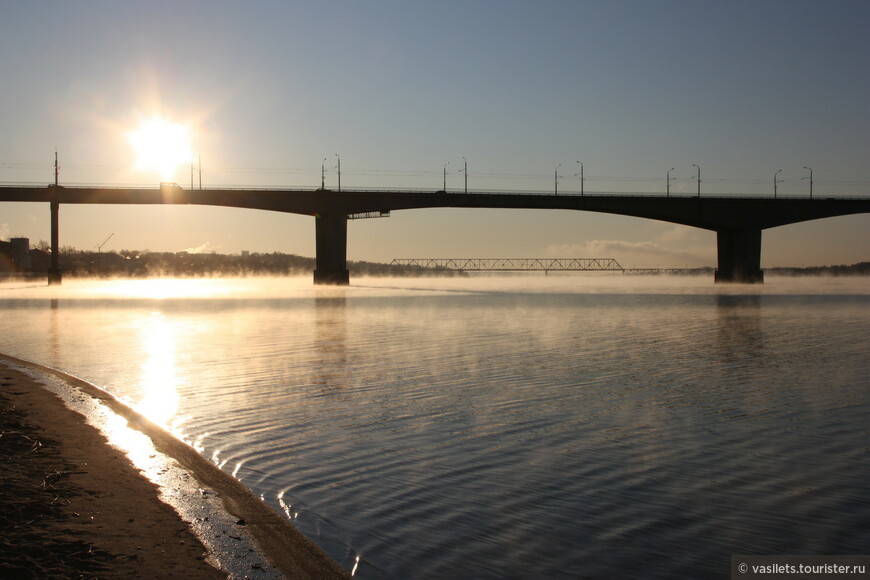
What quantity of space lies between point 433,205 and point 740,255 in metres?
43.7

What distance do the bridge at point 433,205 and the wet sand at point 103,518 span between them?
9437cm

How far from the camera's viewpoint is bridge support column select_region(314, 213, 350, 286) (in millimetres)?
106938

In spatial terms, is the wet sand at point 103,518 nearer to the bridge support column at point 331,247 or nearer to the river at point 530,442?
the river at point 530,442

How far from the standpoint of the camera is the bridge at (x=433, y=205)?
347 feet

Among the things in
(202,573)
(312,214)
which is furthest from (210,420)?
(312,214)

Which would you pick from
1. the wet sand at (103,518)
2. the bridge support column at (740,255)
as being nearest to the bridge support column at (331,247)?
the bridge support column at (740,255)

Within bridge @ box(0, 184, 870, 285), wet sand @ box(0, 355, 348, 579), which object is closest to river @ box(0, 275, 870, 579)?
wet sand @ box(0, 355, 348, 579)

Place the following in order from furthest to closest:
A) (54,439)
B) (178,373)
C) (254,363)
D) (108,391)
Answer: (254,363) → (178,373) → (108,391) → (54,439)

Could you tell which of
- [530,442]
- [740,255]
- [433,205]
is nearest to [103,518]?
[530,442]

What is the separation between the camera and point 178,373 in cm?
2222

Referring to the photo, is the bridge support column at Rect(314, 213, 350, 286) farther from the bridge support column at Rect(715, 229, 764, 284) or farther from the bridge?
the bridge support column at Rect(715, 229, 764, 284)

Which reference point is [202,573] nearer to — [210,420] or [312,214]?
[210,420]

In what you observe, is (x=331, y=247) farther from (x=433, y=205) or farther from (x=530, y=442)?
(x=530, y=442)

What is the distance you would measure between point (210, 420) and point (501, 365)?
411 inches
